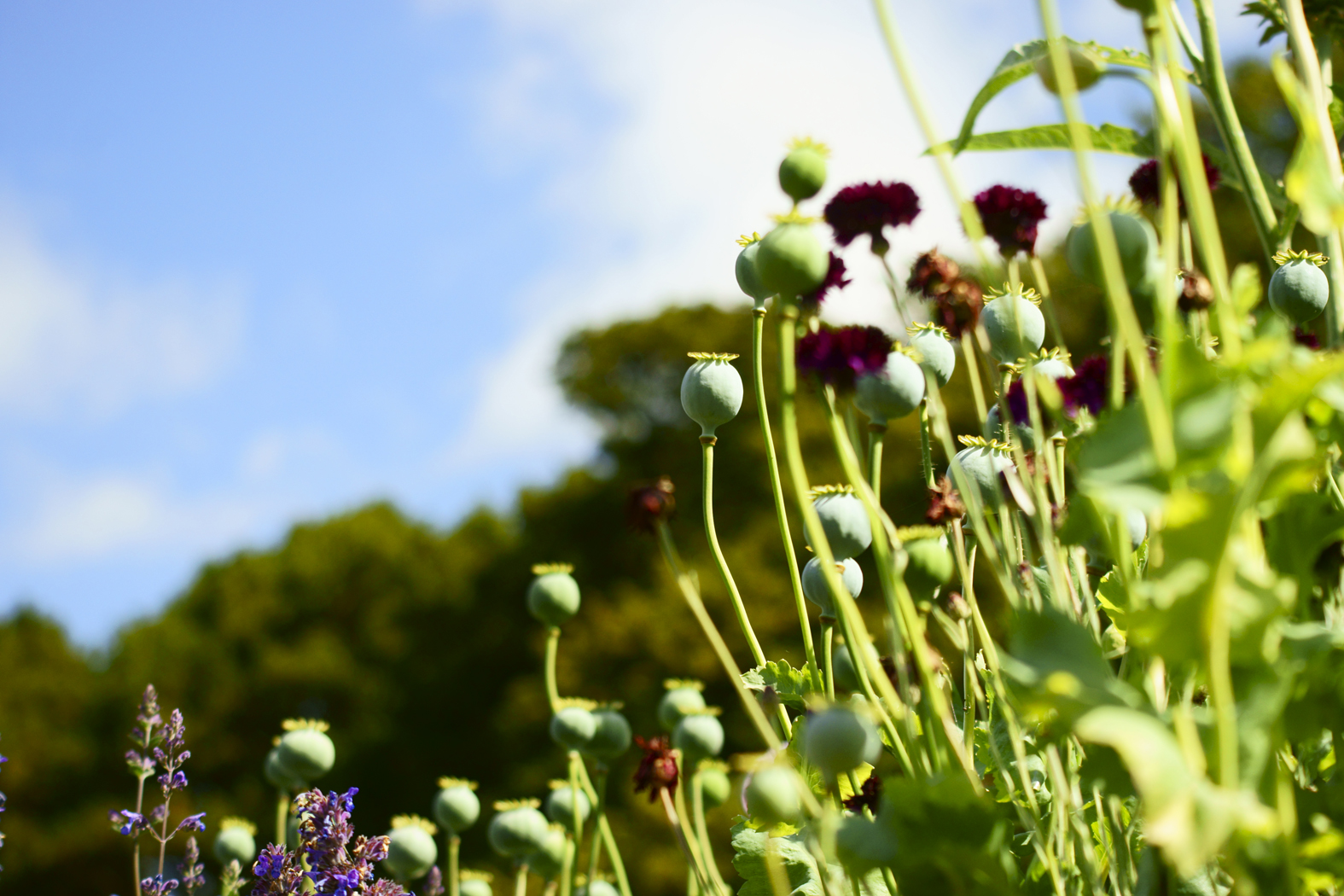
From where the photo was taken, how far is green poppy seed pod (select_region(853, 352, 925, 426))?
3.20 feet

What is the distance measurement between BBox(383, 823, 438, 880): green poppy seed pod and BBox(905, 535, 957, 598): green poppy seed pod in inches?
40.9

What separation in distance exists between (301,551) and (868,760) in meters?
13.5

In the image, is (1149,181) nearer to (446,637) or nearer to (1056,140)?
(1056,140)

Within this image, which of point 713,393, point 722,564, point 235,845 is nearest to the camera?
point 722,564

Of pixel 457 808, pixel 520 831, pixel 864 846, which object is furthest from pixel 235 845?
pixel 864 846

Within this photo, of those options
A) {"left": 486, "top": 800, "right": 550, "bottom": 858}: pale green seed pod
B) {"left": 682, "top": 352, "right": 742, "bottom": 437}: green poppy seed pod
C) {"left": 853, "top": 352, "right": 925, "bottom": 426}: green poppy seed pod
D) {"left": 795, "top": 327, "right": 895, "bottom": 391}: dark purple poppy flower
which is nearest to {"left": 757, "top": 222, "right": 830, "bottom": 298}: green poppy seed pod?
{"left": 795, "top": 327, "right": 895, "bottom": 391}: dark purple poppy flower

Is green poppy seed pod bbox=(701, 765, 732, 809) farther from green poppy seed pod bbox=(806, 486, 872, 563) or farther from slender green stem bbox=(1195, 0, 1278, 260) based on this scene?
slender green stem bbox=(1195, 0, 1278, 260)

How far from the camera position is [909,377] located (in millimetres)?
985

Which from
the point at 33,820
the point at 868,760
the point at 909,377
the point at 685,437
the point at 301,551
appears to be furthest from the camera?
the point at 301,551

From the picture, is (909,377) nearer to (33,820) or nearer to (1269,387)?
(1269,387)

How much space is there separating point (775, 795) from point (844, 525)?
0.35m

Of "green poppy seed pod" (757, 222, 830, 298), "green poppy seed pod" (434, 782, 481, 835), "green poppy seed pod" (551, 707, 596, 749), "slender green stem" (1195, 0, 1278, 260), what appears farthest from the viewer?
"green poppy seed pod" (434, 782, 481, 835)

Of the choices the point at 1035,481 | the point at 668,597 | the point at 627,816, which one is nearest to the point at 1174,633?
the point at 1035,481

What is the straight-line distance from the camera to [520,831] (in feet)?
5.58
